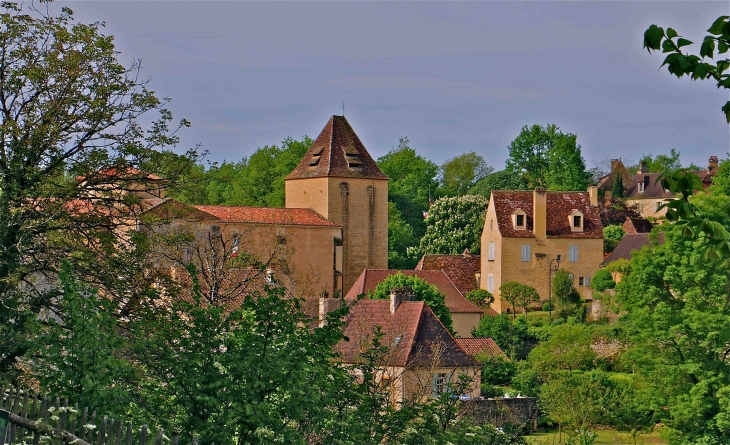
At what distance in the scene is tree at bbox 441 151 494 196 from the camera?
107 metres

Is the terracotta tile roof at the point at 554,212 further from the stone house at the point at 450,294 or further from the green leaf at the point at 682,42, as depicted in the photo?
the green leaf at the point at 682,42

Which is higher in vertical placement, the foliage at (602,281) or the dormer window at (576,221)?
the dormer window at (576,221)

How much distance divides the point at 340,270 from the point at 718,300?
3212 centimetres

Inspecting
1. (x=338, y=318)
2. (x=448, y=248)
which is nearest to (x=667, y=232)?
(x=338, y=318)

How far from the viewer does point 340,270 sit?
207 feet

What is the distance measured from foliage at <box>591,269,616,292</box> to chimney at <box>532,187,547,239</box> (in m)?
4.28

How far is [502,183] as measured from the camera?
88188mm

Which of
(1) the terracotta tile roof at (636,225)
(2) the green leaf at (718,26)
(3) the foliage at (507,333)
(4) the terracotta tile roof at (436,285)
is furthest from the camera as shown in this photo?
(1) the terracotta tile roof at (636,225)

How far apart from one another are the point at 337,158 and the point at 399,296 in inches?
1044

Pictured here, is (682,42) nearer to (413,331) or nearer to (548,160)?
(413,331)

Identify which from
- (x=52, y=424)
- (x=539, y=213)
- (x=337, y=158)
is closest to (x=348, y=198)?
(x=337, y=158)

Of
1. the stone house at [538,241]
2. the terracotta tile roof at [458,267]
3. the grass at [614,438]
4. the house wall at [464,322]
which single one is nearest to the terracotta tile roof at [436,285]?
the house wall at [464,322]

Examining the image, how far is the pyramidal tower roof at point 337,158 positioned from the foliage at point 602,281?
567 inches

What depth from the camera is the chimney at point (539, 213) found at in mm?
61875
